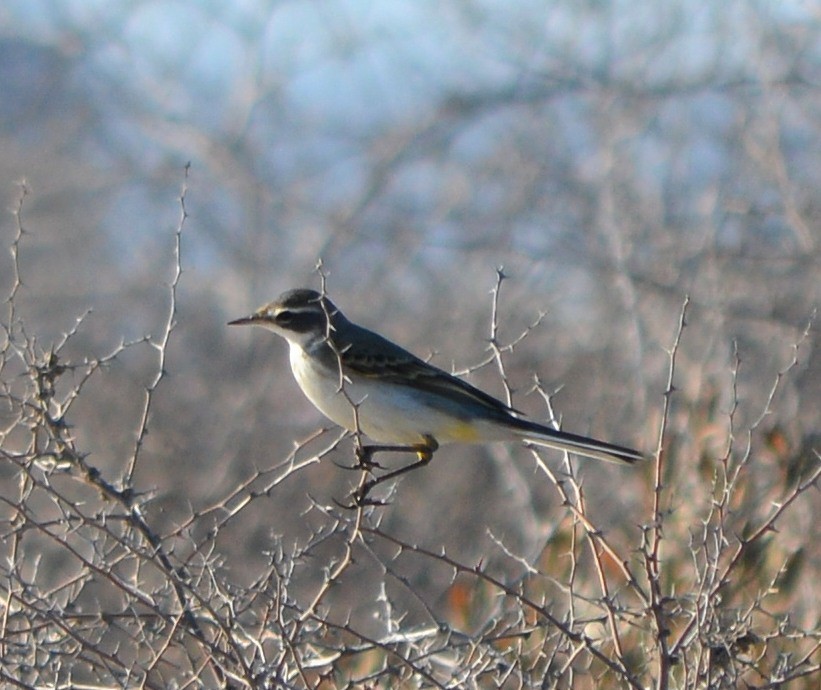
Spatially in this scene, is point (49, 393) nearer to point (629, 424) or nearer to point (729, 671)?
point (729, 671)

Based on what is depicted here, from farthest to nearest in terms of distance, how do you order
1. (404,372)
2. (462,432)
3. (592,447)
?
(404,372)
(462,432)
(592,447)

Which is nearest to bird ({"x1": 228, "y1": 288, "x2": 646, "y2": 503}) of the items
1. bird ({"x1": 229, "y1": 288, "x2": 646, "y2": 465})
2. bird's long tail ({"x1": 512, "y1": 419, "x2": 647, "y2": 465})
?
bird ({"x1": 229, "y1": 288, "x2": 646, "y2": 465})

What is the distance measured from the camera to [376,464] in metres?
7.84

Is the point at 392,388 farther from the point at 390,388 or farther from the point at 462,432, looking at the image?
the point at 462,432

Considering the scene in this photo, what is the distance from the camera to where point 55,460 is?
612cm

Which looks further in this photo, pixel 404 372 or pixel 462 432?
pixel 404 372

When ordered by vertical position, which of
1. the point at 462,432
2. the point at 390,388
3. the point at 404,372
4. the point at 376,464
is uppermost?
the point at 404,372

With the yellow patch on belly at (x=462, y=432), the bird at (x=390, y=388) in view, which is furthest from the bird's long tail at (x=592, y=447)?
the yellow patch on belly at (x=462, y=432)

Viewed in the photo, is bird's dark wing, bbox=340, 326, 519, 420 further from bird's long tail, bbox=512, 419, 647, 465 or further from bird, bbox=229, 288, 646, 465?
bird's long tail, bbox=512, 419, 647, 465

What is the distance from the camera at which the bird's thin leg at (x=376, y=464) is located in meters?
7.46

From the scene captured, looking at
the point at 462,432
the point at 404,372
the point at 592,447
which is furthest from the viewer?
the point at 404,372

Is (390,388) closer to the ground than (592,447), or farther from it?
farther from it

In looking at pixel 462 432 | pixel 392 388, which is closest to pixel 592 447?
pixel 462 432

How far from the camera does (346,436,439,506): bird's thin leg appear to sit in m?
7.46
